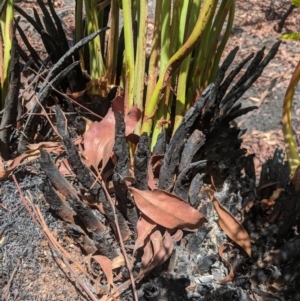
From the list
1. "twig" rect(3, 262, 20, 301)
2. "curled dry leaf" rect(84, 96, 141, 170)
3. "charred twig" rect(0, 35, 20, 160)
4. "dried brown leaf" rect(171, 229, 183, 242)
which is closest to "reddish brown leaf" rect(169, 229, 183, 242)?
"dried brown leaf" rect(171, 229, 183, 242)

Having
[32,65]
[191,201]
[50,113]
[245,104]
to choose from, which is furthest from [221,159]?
[245,104]

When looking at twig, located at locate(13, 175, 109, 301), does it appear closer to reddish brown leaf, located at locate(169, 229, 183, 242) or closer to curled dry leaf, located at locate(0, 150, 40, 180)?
curled dry leaf, located at locate(0, 150, 40, 180)

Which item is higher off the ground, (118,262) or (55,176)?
(55,176)

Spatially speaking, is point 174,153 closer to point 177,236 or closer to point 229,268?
point 177,236

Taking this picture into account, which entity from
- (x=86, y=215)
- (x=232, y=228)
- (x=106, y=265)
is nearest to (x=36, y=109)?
(x=86, y=215)

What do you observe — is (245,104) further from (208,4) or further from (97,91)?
(208,4)

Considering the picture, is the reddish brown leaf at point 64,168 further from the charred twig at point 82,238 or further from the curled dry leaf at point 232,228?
the curled dry leaf at point 232,228
